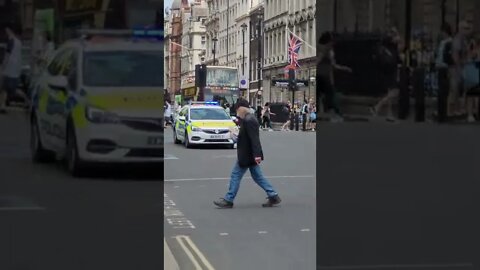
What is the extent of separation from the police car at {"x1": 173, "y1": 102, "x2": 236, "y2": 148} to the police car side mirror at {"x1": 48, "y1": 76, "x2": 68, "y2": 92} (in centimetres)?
1622

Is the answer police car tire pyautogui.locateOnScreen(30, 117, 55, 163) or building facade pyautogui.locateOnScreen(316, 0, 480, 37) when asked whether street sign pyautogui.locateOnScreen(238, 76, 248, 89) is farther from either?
police car tire pyautogui.locateOnScreen(30, 117, 55, 163)

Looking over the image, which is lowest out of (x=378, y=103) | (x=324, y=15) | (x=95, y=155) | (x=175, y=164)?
(x=175, y=164)

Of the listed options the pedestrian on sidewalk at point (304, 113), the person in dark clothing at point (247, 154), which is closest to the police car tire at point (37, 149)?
the person in dark clothing at point (247, 154)

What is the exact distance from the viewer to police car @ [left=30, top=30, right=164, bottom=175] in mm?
3729

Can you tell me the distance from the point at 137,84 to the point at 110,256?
69.0 inches

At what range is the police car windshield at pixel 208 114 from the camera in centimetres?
2129

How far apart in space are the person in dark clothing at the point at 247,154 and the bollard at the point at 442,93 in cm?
463

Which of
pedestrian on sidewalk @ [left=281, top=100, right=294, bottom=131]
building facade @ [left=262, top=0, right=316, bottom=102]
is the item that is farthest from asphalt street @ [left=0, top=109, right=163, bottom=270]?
pedestrian on sidewalk @ [left=281, top=100, right=294, bottom=131]

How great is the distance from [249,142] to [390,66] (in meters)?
4.88

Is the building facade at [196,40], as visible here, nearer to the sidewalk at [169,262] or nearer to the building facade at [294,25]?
the building facade at [294,25]

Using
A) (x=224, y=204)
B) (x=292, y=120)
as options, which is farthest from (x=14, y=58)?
(x=292, y=120)

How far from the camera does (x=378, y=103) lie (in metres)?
4.15

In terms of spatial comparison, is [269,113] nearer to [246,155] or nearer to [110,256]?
[246,155]

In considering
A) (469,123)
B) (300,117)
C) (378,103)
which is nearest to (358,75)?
(378,103)
